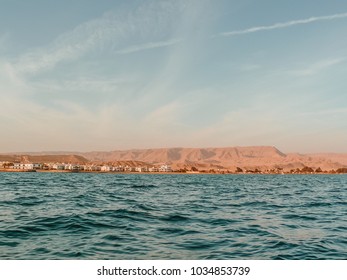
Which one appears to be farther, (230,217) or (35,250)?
(230,217)

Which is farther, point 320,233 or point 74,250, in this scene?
point 320,233

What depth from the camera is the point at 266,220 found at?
25.5 meters

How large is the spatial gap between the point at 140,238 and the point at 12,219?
1011 cm

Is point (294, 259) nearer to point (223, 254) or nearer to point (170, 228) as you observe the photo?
point (223, 254)

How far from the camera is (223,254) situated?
1533 centimetres
